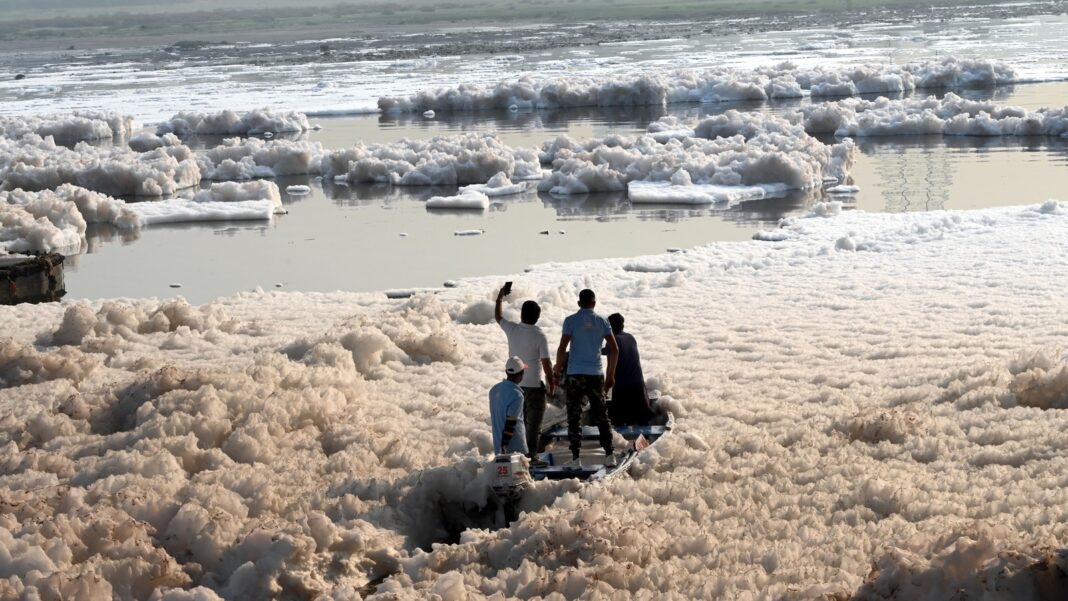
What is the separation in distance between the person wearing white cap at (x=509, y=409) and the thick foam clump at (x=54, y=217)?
11.1 metres

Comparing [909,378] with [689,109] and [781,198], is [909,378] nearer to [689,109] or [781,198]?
[781,198]

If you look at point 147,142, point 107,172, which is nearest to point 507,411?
point 107,172

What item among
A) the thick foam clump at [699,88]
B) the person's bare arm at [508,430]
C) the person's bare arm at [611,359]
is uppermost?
the person's bare arm at [611,359]

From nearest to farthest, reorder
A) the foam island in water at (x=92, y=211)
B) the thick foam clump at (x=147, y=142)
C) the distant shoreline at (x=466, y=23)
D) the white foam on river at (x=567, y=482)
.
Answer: the white foam on river at (x=567, y=482)
the foam island in water at (x=92, y=211)
the thick foam clump at (x=147, y=142)
the distant shoreline at (x=466, y=23)

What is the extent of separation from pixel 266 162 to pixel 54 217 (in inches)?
253

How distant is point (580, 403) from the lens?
800 cm

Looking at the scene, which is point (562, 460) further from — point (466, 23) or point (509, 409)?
point (466, 23)

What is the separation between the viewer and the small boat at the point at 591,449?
25.8 ft

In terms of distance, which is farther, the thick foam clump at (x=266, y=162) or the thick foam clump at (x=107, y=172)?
Result: the thick foam clump at (x=266, y=162)

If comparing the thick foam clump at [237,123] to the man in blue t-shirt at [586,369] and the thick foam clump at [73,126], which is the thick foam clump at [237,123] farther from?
the man in blue t-shirt at [586,369]

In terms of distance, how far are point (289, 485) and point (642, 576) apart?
2560 mm

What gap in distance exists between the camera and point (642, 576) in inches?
251

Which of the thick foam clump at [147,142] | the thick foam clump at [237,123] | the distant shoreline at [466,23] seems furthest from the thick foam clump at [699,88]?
the distant shoreline at [466,23]

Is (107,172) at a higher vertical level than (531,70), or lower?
higher
